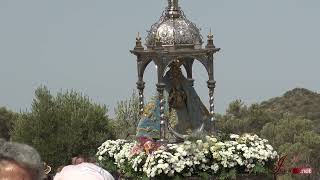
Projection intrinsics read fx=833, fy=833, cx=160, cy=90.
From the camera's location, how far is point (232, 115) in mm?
68375

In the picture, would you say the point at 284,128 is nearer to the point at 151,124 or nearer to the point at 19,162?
the point at 151,124

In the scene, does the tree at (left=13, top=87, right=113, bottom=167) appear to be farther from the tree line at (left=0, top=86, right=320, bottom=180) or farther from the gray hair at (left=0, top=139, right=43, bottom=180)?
the gray hair at (left=0, top=139, right=43, bottom=180)

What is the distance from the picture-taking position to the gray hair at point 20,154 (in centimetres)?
498

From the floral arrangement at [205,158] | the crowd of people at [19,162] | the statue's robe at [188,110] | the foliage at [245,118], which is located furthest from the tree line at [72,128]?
the crowd of people at [19,162]

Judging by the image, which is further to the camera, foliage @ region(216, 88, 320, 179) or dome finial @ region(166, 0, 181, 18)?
foliage @ region(216, 88, 320, 179)

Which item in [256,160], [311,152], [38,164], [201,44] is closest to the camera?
[38,164]

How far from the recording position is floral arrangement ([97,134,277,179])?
1723 cm

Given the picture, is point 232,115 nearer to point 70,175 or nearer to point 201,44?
point 201,44

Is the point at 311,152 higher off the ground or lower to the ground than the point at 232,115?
lower

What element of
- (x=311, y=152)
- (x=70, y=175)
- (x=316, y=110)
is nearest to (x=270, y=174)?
(x=70, y=175)

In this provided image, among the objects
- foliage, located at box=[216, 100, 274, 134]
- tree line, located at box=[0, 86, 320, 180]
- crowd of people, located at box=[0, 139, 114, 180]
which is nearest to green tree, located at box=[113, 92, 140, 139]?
tree line, located at box=[0, 86, 320, 180]

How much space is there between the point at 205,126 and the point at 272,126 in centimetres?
3625

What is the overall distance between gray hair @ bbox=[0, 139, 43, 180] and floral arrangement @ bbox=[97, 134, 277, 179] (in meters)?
12.0

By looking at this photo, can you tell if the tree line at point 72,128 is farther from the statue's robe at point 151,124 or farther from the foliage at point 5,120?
the foliage at point 5,120
